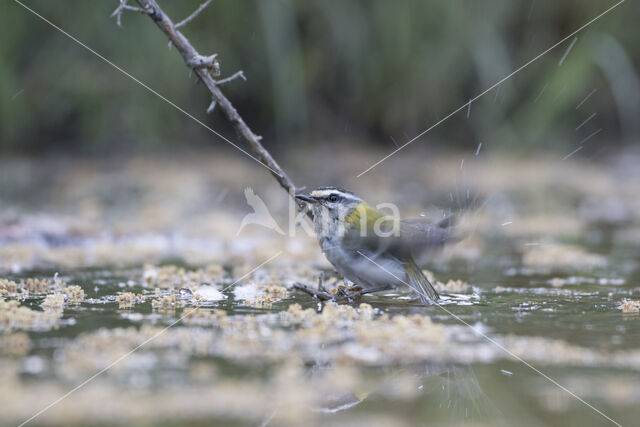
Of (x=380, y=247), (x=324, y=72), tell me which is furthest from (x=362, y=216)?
(x=324, y=72)

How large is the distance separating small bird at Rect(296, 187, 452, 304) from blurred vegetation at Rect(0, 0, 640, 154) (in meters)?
5.04

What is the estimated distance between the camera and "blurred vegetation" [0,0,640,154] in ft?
30.4

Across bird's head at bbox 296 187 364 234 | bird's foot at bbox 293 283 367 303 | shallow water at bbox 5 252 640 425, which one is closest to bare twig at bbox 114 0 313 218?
bird's head at bbox 296 187 364 234

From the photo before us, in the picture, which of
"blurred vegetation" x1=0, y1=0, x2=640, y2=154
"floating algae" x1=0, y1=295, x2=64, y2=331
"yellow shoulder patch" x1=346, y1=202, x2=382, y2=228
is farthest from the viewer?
"blurred vegetation" x1=0, y1=0, x2=640, y2=154

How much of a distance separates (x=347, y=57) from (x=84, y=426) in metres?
7.99

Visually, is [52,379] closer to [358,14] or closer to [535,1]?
[358,14]

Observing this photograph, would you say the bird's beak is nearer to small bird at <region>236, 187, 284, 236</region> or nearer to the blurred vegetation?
small bird at <region>236, 187, 284, 236</region>

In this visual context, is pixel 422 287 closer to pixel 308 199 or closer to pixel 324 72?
pixel 308 199

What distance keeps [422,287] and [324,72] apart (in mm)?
6061

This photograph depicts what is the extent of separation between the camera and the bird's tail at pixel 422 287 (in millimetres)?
4438

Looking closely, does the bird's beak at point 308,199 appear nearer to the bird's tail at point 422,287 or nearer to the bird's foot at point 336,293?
the bird's foot at point 336,293

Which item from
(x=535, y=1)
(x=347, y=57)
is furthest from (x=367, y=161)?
(x=535, y=1)

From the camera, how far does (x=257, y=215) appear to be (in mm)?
8219

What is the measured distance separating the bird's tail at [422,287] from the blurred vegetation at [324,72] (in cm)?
540
